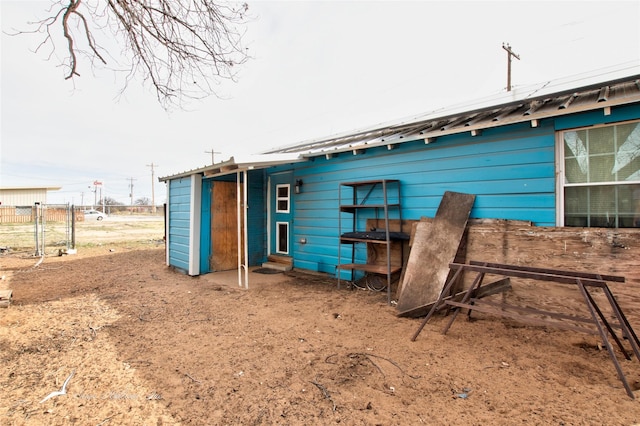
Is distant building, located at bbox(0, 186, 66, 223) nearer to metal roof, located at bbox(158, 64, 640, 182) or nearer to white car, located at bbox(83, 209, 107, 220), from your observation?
white car, located at bbox(83, 209, 107, 220)

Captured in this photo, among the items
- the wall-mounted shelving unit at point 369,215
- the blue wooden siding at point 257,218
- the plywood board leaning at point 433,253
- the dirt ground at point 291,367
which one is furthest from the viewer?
the blue wooden siding at point 257,218

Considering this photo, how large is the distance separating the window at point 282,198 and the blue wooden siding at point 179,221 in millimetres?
1970

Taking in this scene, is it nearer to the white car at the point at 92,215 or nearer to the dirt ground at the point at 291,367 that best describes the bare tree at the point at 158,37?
the dirt ground at the point at 291,367

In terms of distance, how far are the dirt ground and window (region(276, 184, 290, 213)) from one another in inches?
115

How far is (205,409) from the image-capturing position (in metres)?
2.06

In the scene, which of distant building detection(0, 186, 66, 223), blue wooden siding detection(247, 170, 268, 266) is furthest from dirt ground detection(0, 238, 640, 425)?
distant building detection(0, 186, 66, 223)

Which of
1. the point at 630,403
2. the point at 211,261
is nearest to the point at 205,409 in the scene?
the point at 630,403

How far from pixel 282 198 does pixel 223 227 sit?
4.92 feet

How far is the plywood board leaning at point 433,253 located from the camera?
151 inches

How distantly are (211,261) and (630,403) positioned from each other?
6.59m

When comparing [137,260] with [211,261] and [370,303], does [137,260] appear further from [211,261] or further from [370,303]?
[370,303]

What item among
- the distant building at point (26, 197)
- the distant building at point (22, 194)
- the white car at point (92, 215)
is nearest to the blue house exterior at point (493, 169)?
the distant building at point (26, 197)

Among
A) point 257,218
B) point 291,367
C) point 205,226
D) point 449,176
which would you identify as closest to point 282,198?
point 257,218

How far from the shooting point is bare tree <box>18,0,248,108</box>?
11.1 ft
